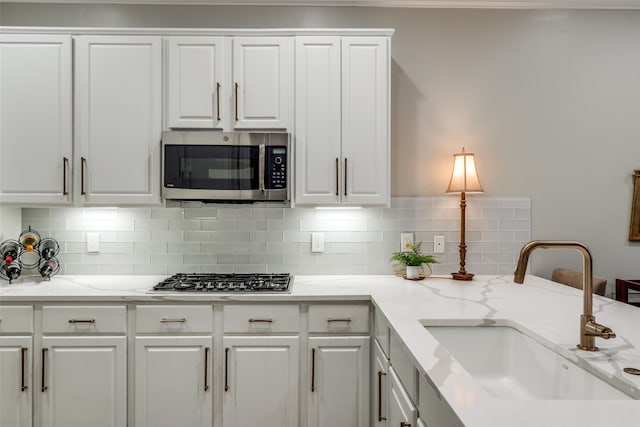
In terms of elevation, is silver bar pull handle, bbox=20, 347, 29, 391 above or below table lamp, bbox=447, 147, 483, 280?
below

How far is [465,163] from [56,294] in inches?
93.7

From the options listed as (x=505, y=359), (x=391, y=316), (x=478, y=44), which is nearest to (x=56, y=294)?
(x=391, y=316)

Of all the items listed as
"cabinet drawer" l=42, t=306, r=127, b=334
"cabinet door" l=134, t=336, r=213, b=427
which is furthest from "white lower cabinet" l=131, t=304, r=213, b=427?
"cabinet drawer" l=42, t=306, r=127, b=334

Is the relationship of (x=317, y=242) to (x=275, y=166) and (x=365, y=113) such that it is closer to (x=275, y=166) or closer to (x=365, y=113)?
(x=275, y=166)

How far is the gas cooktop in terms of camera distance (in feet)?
7.15

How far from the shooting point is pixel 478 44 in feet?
8.91

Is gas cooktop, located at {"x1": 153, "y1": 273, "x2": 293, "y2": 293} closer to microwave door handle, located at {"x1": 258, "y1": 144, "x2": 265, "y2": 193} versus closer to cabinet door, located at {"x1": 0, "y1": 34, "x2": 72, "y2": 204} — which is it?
microwave door handle, located at {"x1": 258, "y1": 144, "x2": 265, "y2": 193}

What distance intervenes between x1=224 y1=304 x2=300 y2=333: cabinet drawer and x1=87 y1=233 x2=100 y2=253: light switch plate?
1.10 metres

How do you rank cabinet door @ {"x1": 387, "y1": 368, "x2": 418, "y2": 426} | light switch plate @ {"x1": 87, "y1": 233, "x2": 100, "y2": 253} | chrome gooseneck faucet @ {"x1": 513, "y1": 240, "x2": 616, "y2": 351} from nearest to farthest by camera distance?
chrome gooseneck faucet @ {"x1": 513, "y1": 240, "x2": 616, "y2": 351} → cabinet door @ {"x1": 387, "y1": 368, "x2": 418, "y2": 426} → light switch plate @ {"x1": 87, "y1": 233, "x2": 100, "y2": 253}

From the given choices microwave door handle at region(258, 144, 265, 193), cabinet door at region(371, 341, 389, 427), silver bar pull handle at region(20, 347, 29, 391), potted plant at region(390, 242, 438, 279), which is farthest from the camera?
potted plant at region(390, 242, 438, 279)

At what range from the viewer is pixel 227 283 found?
231cm

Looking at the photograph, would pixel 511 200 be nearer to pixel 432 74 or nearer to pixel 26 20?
pixel 432 74

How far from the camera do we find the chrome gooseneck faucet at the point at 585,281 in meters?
1.15

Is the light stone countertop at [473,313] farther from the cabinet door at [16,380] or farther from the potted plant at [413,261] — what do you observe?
the cabinet door at [16,380]
